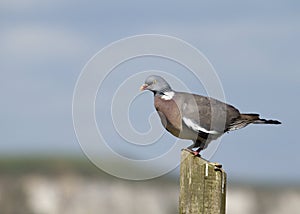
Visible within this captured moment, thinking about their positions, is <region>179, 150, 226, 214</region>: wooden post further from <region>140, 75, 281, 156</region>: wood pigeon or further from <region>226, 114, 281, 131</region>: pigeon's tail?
<region>226, 114, 281, 131</region>: pigeon's tail

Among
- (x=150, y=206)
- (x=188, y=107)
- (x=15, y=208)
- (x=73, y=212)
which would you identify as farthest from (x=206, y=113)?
(x=150, y=206)

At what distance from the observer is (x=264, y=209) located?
5447cm

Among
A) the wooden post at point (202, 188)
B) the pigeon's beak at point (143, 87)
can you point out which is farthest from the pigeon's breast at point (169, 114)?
the wooden post at point (202, 188)

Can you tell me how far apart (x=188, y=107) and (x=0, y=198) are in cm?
3626

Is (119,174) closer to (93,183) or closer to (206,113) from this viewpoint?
(206,113)

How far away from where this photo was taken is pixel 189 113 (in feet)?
30.2

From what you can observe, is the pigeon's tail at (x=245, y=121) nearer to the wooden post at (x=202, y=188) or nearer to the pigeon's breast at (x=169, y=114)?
the pigeon's breast at (x=169, y=114)

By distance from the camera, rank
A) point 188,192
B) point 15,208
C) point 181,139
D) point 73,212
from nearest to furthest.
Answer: point 188,192
point 181,139
point 15,208
point 73,212

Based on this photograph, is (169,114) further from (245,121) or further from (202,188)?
(202,188)

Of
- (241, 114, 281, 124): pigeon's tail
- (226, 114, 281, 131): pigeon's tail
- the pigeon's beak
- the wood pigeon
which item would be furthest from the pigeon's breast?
(241, 114, 281, 124): pigeon's tail

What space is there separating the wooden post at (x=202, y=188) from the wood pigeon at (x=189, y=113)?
4.60 ft

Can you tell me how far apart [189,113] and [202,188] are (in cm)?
190

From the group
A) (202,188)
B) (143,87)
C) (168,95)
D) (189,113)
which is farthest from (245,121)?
(202,188)

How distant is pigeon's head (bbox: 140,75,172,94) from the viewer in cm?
909
